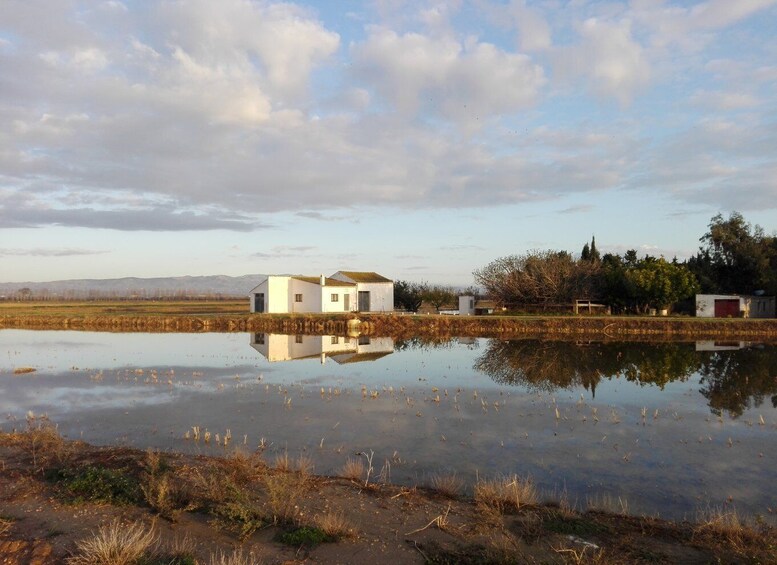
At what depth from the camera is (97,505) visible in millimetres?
7430

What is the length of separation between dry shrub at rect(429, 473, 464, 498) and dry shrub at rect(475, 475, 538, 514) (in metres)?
0.37

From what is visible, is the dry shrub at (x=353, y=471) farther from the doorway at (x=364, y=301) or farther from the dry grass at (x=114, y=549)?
Result: the doorway at (x=364, y=301)

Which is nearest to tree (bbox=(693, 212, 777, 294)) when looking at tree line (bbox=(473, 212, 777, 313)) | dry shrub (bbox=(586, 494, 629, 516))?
tree line (bbox=(473, 212, 777, 313))

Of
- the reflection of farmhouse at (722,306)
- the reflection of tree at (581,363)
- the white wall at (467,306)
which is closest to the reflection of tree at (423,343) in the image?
the reflection of tree at (581,363)

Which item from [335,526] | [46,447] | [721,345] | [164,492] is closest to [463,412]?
[335,526]

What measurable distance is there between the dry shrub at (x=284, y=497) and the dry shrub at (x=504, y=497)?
7.97ft

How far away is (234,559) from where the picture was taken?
555 cm

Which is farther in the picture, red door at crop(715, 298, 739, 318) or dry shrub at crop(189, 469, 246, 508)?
red door at crop(715, 298, 739, 318)

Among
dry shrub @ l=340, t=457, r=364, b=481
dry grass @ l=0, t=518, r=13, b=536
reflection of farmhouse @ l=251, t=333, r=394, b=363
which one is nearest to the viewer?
dry grass @ l=0, t=518, r=13, b=536

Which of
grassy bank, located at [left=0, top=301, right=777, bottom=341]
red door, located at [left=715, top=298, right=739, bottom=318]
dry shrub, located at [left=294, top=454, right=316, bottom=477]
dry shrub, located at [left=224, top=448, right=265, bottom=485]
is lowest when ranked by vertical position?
dry shrub, located at [left=294, top=454, right=316, bottom=477]

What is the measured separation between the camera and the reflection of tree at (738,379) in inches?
651

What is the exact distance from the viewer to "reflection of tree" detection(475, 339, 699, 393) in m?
20.4

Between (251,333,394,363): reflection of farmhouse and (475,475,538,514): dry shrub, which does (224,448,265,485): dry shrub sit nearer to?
(475,475,538,514): dry shrub

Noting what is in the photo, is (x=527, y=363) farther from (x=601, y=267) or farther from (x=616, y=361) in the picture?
(x=601, y=267)
